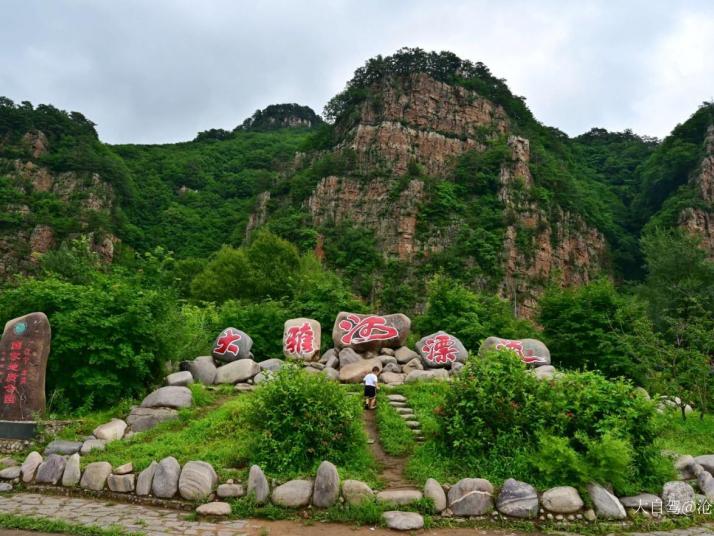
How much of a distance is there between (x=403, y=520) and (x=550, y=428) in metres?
2.65

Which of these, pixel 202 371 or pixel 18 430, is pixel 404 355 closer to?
pixel 202 371

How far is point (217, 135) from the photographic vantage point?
81875mm

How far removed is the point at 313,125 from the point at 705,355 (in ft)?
294

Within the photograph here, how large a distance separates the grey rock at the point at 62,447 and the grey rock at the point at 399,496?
17.4 feet

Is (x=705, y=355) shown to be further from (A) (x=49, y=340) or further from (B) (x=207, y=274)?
(B) (x=207, y=274)

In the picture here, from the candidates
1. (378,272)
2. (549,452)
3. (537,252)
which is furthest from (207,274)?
(537,252)

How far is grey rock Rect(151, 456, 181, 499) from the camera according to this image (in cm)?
670

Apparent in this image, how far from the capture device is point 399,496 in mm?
6383

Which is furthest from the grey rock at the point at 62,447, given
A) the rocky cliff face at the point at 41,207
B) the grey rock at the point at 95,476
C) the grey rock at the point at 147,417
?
the rocky cliff face at the point at 41,207

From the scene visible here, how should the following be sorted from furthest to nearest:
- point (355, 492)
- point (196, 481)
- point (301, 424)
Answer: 1. point (301, 424)
2. point (196, 481)
3. point (355, 492)

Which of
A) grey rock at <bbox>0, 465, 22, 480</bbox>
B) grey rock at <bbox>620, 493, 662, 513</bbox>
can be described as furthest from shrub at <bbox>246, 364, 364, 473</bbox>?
grey rock at <bbox>620, 493, 662, 513</bbox>

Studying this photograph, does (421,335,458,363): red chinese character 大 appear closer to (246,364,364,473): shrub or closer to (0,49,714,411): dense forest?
(0,49,714,411): dense forest

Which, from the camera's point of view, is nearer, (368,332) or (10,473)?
(10,473)

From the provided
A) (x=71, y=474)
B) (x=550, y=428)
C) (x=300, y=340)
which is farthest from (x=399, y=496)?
(x=300, y=340)
